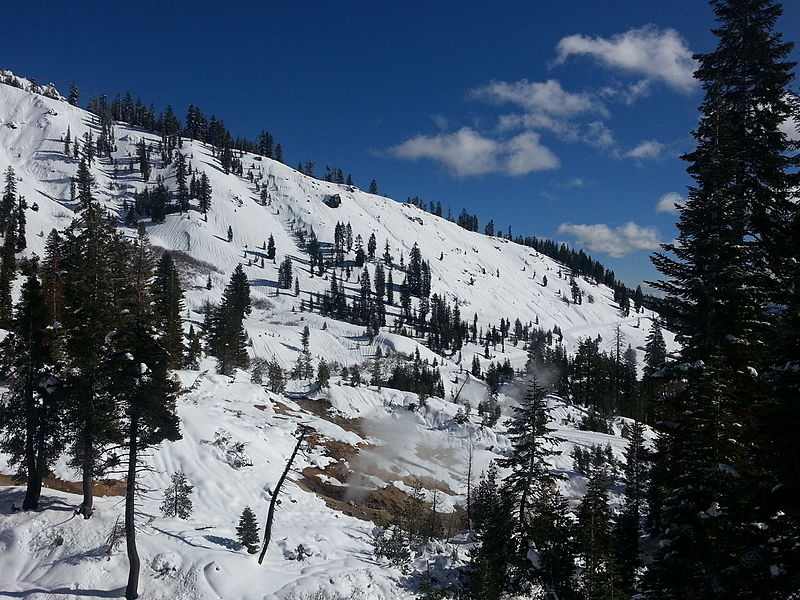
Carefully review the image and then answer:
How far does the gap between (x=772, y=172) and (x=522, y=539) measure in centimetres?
1832

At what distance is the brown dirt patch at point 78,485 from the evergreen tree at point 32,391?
5.69 m

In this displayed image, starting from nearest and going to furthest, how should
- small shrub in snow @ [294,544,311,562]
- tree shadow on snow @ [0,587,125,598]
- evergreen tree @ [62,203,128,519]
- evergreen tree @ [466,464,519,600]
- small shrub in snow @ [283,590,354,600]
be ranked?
tree shadow on snow @ [0,587,125,598] < evergreen tree @ [62,203,128,519] < evergreen tree @ [466,464,519,600] < small shrub in snow @ [283,590,354,600] < small shrub in snow @ [294,544,311,562]

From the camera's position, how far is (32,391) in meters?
20.9

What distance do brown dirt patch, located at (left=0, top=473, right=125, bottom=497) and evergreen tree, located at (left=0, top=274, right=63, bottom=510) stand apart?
569cm

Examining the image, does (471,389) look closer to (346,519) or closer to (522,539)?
(346,519)

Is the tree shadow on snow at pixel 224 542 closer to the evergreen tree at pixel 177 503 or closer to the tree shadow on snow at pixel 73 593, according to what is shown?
the evergreen tree at pixel 177 503

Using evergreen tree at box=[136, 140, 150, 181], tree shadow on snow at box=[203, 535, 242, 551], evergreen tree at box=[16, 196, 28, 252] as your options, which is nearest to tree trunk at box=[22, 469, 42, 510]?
tree shadow on snow at box=[203, 535, 242, 551]

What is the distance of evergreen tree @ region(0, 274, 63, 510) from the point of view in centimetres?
2075

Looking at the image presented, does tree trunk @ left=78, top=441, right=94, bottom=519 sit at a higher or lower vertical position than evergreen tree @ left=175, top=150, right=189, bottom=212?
lower

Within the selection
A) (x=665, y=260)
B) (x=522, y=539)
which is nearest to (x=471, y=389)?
(x=522, y=539)

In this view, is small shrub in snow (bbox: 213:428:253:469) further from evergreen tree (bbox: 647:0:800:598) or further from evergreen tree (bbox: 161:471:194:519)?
evergreen tree (bbox: 647:0:800:598)

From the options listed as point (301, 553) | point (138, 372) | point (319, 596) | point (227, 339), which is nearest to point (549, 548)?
point (319, 596)

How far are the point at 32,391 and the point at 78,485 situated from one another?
456 inches

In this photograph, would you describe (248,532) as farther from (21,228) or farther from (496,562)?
(21,228)
